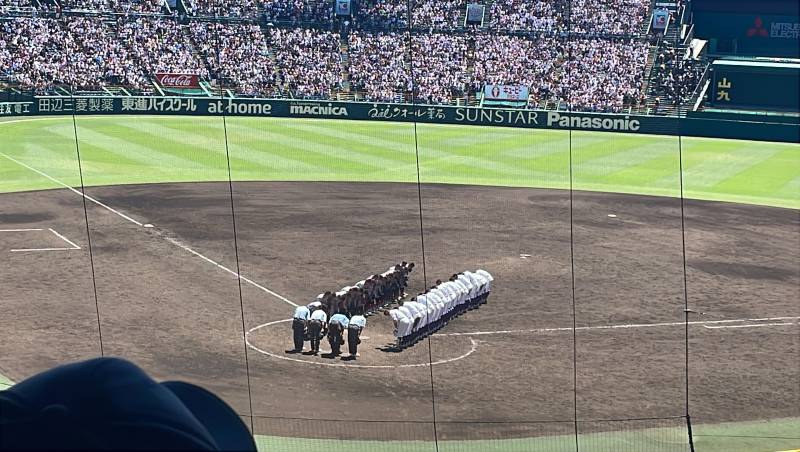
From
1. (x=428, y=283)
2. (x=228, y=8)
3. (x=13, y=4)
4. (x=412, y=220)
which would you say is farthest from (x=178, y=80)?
(x=428, y=283)

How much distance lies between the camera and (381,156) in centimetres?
3672

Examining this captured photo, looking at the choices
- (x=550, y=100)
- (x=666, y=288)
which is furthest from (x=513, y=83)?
(x=666, y=288)

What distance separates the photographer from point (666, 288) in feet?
66.9

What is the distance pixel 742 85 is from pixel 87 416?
157 feet

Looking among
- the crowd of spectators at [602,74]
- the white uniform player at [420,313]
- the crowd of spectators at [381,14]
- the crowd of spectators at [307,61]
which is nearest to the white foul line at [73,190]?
the crowd of spectators at [307,61]

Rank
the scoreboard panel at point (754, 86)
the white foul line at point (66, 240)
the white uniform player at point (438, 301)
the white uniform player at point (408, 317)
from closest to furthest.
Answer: the white uniform player at point (408, 317) → the white uniform player at point (438, 301) → the white foul line at point (66, 240) → the scoreboard panel at point (754, 86)

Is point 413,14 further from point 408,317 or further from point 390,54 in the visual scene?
point 408,317

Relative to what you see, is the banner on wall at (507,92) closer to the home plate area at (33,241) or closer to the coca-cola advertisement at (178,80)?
the coca-cola advertisement at (178,80)

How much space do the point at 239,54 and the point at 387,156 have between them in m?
6.31

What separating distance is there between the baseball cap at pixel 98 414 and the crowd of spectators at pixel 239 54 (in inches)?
1054

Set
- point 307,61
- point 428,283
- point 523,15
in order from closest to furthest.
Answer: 1. point 428,283
2. point 307,61
3. point 523,15

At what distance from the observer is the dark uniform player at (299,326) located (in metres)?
15.4

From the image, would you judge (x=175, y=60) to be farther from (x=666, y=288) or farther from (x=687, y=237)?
(x=666, y=288)

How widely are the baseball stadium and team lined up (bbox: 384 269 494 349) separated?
2.8 inches
